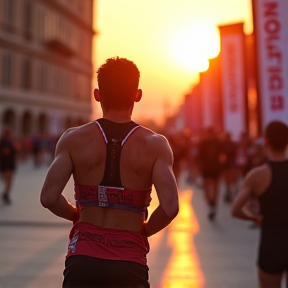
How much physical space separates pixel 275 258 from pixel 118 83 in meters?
1.57

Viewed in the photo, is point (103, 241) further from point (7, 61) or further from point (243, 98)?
point (7, 61)

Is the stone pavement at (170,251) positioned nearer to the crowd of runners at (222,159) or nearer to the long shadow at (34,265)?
the long shadow at (34,265)

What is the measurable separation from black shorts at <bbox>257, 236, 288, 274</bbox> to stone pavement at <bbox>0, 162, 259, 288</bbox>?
75.2 inches

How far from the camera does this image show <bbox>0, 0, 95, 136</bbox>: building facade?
3931 cm

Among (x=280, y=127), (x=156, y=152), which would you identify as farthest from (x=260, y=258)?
(x=156, y=152)

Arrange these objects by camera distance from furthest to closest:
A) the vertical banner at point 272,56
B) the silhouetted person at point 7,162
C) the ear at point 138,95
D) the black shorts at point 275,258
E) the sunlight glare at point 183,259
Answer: the silhouetted person at point 7,162 < the vertical banner at point 272,56 < the sunlight glare at point 183,259 < the black shorts at point 275,258 < the ear at point 138,95

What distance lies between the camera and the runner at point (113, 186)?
2.04 metres

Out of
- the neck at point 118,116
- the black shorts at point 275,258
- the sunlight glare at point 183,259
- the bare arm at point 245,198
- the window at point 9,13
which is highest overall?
the window at point 9,13

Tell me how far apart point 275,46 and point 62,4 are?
1640 inches

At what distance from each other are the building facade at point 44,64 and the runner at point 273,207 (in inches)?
1413

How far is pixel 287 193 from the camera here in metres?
3.05

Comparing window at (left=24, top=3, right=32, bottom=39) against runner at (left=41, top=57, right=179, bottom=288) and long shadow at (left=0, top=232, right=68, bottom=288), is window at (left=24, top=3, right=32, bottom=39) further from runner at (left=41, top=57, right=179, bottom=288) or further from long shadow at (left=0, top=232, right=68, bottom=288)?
runner at (left=41, top=57, right=179, bottom=288)

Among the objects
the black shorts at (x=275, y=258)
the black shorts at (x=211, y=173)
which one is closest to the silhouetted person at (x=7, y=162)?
the black shorts at (x=211, y=173)

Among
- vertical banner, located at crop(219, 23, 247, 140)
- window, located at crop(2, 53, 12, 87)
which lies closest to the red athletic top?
vertical banner, located at crop(219, 23, 247, 140)
